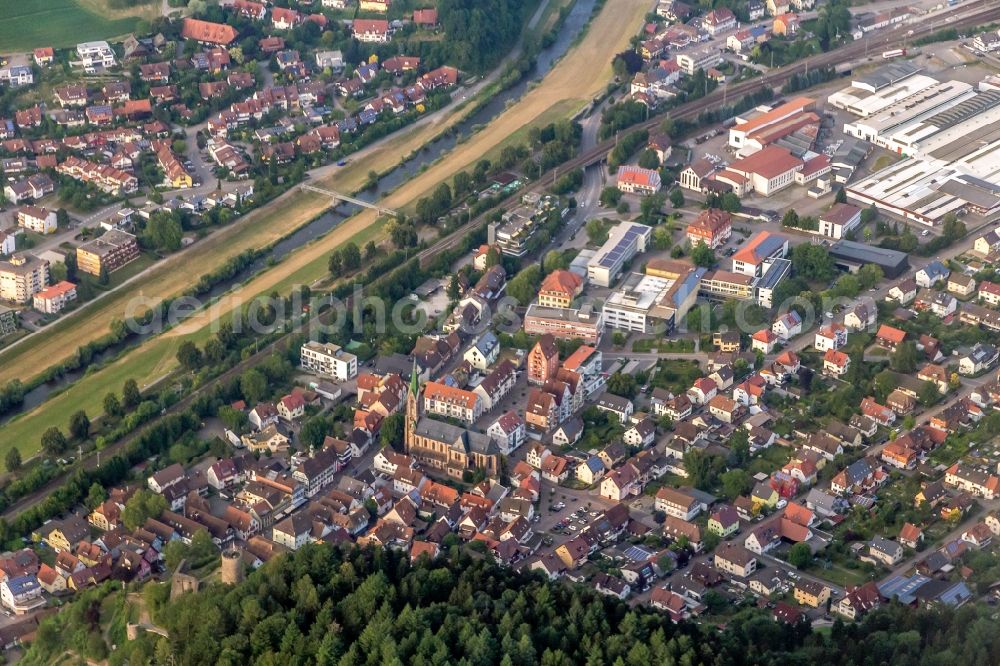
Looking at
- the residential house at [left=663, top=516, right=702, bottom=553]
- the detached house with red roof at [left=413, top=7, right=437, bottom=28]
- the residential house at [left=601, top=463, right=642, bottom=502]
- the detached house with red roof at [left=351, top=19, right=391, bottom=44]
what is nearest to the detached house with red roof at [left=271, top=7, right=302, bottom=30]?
the detached house with red roof at [left=351, top=19, right=391, bottom=44]

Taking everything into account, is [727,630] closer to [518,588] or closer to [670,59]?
[518,588]

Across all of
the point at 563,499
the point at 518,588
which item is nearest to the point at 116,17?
the point at 563,499

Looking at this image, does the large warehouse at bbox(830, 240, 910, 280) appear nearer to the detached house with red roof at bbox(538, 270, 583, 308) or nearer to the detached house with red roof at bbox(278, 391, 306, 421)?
the detached house with red roof at bbox(538, 270, 583, 308)

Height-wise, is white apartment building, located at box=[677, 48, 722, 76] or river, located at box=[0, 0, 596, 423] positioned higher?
white apartment building, located at box=[677, 48, 722, 76]

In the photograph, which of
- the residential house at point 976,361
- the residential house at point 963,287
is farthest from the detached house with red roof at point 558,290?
the residential house at point 976,361

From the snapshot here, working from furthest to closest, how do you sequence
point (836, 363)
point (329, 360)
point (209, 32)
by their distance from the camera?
1. point (209, 32)
2. point (329, 360)
3. point (836, 363)

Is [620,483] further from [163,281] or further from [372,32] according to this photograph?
[372,32]

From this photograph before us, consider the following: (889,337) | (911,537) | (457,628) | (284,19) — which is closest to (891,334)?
(889,337)

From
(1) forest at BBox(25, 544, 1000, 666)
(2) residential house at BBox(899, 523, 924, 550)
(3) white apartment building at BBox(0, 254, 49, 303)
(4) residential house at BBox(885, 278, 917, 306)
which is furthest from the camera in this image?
(3) white apartment building at BBox(0, 254, 49, 303)
